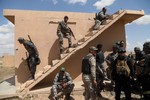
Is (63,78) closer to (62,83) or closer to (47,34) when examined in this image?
(62,83)

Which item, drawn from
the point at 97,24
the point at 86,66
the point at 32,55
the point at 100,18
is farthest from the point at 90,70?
the point at 100,18

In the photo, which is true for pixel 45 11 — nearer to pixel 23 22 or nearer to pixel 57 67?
pixel 23 22

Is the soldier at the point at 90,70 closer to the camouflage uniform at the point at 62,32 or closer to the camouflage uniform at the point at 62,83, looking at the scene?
the camouflage uniform at the point at 62,83

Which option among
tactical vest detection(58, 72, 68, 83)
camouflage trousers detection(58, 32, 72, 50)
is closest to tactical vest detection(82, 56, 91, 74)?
tactical vest detection(58, 72, 68, 83)

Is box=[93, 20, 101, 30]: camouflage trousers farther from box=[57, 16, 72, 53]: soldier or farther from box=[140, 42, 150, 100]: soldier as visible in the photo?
box=[140, 42, 150, 100]: soldier

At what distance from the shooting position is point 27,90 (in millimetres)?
10961

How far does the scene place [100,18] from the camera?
12930 millimetres

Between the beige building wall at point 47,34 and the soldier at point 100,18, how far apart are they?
561mm

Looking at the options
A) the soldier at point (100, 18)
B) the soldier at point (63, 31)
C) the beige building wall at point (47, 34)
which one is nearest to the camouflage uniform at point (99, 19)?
the soldier at point (100, 18)

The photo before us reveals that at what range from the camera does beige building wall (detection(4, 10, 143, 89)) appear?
40.3 ft

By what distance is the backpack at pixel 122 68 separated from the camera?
7589mm

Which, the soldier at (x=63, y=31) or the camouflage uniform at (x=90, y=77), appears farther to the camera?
the soldier at (x=63, y=31)

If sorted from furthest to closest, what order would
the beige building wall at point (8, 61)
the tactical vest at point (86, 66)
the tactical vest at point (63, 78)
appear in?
the beige building wall at point (8, 61)
the tactical vest at point (63, 78)
the tactical vest at point (86, 66)

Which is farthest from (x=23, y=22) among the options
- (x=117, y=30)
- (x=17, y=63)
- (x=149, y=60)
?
(x=149, y=60)
